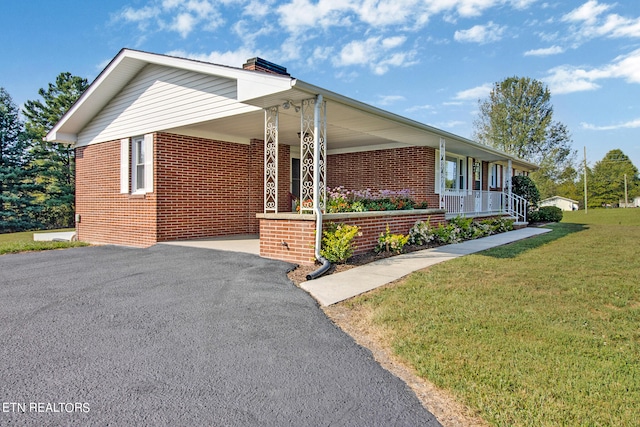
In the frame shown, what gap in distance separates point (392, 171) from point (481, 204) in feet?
15.4

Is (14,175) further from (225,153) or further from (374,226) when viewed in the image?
(374,226)

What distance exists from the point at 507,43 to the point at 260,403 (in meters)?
17.6

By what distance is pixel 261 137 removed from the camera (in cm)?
1110

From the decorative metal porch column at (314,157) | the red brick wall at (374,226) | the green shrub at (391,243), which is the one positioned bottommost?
the green shrub at (391,243)

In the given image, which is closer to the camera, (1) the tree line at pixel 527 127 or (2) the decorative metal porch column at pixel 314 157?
(2) the decorative metal porch column at pixel 314 157

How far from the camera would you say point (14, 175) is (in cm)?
2186

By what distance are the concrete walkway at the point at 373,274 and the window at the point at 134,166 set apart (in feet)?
21.0

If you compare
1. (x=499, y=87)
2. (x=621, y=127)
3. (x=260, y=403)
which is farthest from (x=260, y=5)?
(x=621, y=127)

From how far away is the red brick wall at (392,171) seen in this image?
42.6 ft

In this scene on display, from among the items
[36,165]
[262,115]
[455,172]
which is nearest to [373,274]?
[262,115]

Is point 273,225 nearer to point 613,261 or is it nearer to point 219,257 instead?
point 219,257

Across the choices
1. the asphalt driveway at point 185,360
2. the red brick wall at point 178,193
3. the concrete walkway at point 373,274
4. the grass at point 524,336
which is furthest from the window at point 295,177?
the asphalt driveway at point 185,360

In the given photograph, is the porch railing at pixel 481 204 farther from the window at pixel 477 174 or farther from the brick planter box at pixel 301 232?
the brick planter box at pixel 301 232

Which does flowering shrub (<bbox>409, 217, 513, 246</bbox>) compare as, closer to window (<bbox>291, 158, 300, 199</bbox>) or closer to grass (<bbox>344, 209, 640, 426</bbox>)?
grass (<bbox>344, 209, 640, 426</bbox>)
